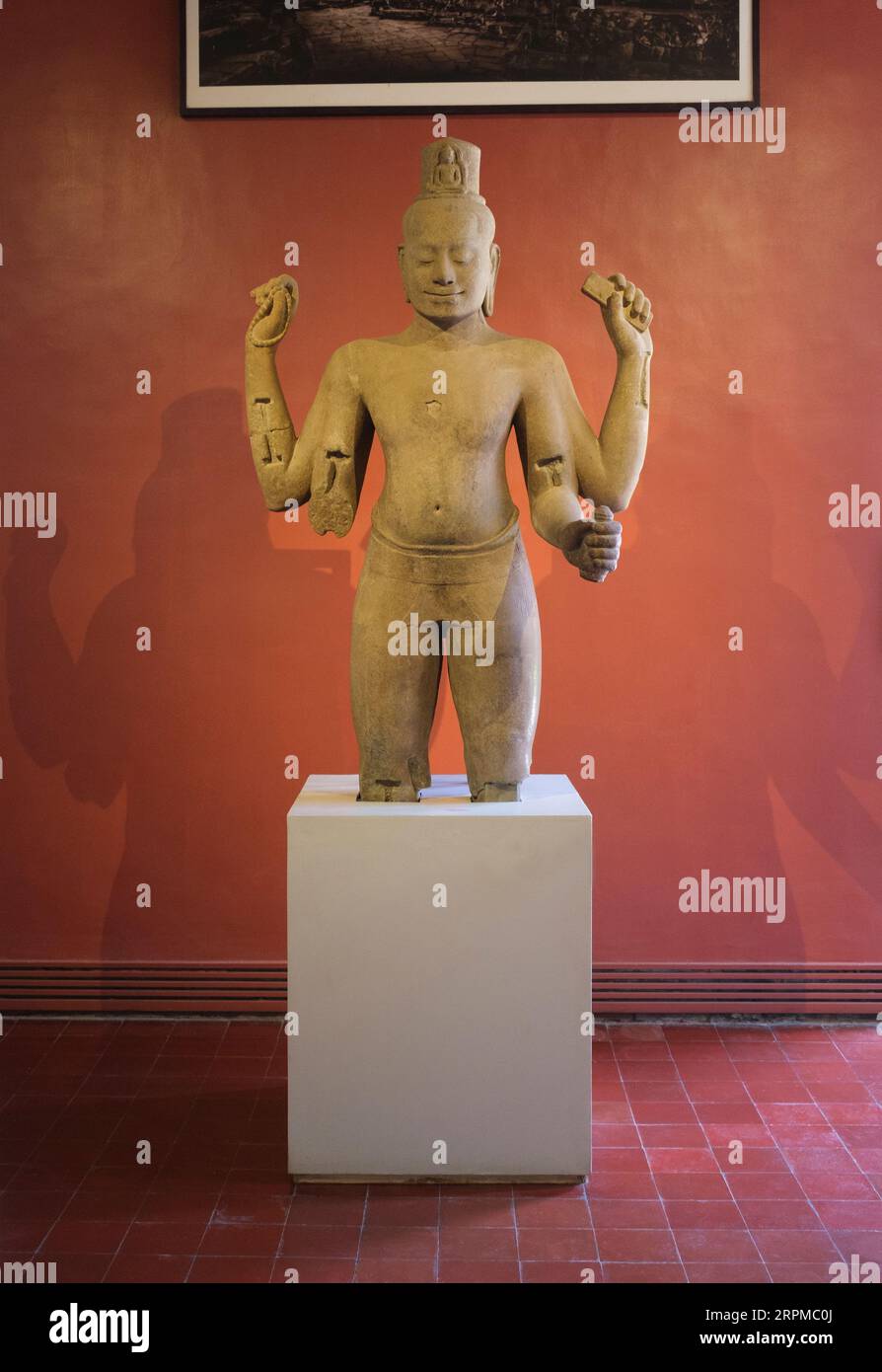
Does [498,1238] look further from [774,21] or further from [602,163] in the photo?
[774,21]

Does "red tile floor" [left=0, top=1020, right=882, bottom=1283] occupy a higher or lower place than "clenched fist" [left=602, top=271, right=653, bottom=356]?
lower

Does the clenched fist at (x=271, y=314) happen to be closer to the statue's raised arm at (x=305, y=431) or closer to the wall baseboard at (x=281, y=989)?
the statue's raised arm at (x=305, y=431)

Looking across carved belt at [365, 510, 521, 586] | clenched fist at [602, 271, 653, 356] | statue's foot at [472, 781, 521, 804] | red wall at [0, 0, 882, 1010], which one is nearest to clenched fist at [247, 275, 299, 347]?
carved belt at [365, 510, 521, 586]

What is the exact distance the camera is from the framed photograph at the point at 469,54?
4.83 metres

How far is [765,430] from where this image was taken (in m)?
4.96

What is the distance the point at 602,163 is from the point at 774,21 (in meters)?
0.78

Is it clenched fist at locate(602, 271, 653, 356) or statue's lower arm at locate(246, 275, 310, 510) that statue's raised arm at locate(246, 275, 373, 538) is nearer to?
statue's lower arm at locate(246, 275, 310, 510)

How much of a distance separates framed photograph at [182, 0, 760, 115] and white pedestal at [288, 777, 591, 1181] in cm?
269

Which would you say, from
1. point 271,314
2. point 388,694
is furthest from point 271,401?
point 388,694

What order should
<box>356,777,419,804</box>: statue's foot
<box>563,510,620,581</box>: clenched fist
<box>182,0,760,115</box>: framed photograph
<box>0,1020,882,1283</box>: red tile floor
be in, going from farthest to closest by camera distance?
<box>182,0,760,115</box>: framed photograph, <box>356,777,419,804</box>: statue's foot, <box>563,510,620,581</box>: clenched fist, <box>0,1020,882,1283</box>: red tile floor

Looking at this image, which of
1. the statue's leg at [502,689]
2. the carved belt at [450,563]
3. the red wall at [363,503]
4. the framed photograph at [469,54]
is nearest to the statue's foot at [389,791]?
the statue's leg at [502,689]


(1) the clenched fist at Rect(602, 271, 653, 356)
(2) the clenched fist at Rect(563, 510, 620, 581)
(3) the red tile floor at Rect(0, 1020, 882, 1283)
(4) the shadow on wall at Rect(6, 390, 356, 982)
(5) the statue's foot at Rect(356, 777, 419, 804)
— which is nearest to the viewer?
(3) the red tile floor at Rect(0, 1020, 882, 1283)

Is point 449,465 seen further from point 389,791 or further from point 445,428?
point 389,791

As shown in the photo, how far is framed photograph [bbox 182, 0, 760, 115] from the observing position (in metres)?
4.83
